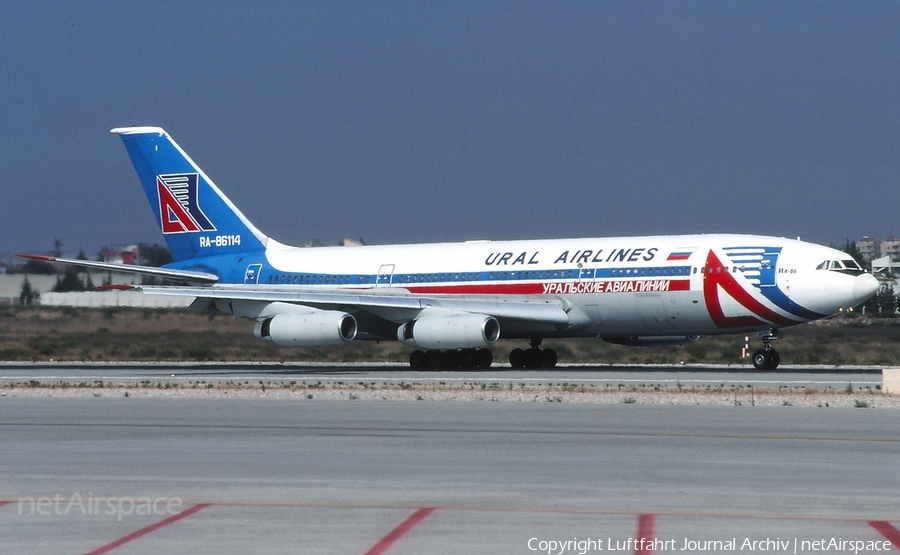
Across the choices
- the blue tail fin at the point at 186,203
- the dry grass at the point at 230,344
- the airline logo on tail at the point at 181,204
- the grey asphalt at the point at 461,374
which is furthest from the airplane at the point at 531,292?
the dry grass at the point at 230,344

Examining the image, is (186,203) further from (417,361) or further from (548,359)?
(548,359)

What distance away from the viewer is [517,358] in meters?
38.4

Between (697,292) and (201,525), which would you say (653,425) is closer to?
(201,525)

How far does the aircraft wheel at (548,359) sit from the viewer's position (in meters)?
38.1

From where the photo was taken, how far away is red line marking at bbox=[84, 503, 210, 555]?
876 cm

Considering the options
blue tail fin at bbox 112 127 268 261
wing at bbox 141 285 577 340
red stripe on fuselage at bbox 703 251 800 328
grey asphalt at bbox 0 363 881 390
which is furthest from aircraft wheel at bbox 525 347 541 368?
blue tail fin at bbox 112 127 268 261

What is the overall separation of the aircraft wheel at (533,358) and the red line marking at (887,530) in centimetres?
2815

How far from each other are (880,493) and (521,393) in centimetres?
1361

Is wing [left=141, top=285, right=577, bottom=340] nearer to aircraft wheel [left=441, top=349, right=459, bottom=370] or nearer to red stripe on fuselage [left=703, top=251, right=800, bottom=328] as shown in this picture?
aircraft wheel [left=441, top=349, right=459, bottom=370]

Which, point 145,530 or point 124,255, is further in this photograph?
point 124,255

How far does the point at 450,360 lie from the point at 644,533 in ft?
89.2

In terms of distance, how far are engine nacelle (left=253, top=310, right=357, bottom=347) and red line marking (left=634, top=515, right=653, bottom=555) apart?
1001 inches

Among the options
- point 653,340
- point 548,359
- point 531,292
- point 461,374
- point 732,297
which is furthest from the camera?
point 548,359

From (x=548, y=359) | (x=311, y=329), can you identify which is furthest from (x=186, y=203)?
(x=548, y=359)
